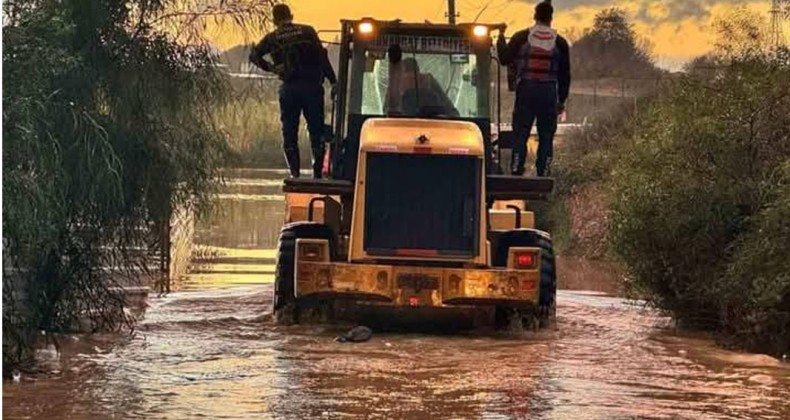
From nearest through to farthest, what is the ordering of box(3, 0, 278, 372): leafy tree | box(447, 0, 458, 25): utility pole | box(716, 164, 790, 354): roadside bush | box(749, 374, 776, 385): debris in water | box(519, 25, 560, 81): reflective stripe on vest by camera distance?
box(3, 0, 278, 372): leafy tree, box(749, 374, 776, 385): debris in water, box(716, 164, 790, 354): roadside bush, box(519, 25, 560, 81): reflective stripe on vest, box(447, 0, 458, 25): utility pole

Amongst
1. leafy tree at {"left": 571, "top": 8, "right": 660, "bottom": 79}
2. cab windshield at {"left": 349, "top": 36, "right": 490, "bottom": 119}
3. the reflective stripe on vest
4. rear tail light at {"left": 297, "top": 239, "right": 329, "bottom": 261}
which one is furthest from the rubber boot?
leafy tree at {"left": 571, "top": 8, "right": 660, "bottom": 79}

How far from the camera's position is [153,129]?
12.8 m

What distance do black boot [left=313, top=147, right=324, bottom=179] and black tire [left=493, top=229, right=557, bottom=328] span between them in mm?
2319

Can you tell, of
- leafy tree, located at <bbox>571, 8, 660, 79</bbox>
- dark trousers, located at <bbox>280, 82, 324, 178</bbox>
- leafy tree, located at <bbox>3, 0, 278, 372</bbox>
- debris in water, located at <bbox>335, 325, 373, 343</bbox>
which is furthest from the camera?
leafy tree, located at <bbox>571, 8, 660, 79</bbox>

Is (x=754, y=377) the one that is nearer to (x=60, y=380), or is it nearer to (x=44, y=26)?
(x=60, y=380)

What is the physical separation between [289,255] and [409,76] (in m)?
2.56

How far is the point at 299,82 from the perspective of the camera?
14.5 meters

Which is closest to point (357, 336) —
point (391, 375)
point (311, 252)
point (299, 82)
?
point (311, 252)

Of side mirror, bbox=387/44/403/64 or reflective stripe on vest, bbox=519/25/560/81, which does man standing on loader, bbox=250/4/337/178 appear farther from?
reflective stripe on vest, bbox=519/25/560/81

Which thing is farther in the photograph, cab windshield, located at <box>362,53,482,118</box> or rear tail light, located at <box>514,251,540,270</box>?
cab windshield, located at <box>362,53,482,118</box>

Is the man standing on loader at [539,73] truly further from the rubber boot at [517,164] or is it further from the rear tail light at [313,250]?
the rear tail light at [313,250]

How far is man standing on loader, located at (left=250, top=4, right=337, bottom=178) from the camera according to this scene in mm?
13775

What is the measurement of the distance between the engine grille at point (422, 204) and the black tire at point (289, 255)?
0.73 meters

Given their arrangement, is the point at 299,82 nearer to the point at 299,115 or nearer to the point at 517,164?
the point at 299,115
